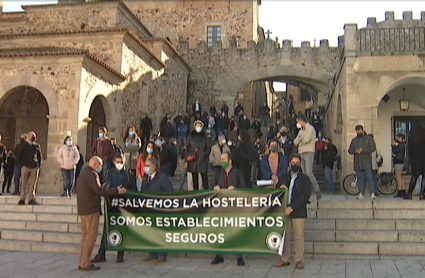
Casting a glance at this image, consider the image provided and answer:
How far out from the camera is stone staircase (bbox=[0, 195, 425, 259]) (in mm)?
7320

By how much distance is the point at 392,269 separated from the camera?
638 cm

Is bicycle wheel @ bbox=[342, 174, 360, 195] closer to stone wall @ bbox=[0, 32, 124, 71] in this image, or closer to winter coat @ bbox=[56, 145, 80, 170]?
winter coat @ bbox=[56, 145, 80, 170]

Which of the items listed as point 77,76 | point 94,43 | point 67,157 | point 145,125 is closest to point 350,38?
point 67,157

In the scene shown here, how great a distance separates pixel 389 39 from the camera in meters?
12.3

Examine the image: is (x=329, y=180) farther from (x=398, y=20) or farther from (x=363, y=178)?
(x=398, y=20)

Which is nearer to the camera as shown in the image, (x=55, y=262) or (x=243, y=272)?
(x=243, y=272)

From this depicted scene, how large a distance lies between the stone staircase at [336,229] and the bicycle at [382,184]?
123 inches

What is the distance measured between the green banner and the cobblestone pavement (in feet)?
0.92

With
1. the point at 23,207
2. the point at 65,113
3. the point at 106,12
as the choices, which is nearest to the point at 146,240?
the point at 23,207

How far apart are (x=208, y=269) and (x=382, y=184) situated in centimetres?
724

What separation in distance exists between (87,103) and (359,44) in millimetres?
9026

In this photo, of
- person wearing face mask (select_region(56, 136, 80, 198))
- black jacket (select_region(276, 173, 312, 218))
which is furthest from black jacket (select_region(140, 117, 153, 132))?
black jacket (select_region(276, 173, 312, 218))

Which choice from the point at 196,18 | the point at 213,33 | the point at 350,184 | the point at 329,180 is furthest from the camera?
the point at 213,33

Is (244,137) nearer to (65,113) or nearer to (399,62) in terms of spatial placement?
(399,62)
